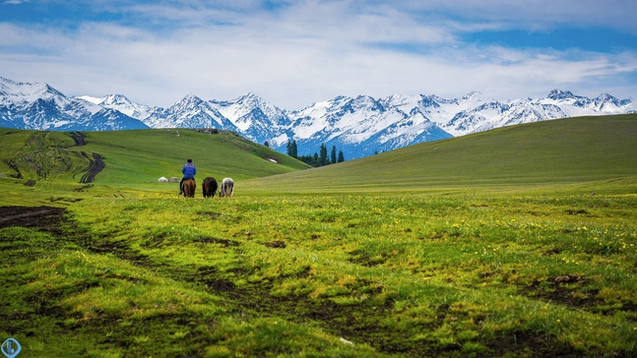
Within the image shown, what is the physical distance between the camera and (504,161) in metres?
136

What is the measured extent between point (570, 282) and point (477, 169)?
11745 centimetres

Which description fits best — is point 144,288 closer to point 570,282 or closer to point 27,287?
point 27,287

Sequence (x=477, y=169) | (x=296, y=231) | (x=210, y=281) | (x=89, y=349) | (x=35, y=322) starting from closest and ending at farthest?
(x=89, y=349), (x=35, y=322), (x=210, y=281), (x=296, y=231), (x=477, y=169)

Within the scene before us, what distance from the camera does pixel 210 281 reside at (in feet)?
59.8

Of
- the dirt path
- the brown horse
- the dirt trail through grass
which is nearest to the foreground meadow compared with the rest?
the dirt trail through grass

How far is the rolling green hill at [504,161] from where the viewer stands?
106m

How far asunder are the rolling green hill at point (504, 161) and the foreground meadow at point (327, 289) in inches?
2807

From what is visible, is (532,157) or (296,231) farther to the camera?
(532,157)

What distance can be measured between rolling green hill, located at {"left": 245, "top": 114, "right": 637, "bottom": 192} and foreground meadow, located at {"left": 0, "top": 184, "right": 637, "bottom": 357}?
7129 centimetres

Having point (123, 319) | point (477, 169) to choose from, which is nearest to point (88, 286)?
point (123, 319)

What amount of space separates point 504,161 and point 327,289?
13058 cm

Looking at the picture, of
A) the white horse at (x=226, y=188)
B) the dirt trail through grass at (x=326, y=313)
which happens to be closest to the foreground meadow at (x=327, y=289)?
the dirt trail through grass at (x=326, y=313)

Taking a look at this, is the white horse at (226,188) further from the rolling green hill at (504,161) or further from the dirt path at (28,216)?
the rolling green hill at (504,161)

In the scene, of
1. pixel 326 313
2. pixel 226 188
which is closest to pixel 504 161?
pixel 226 188
